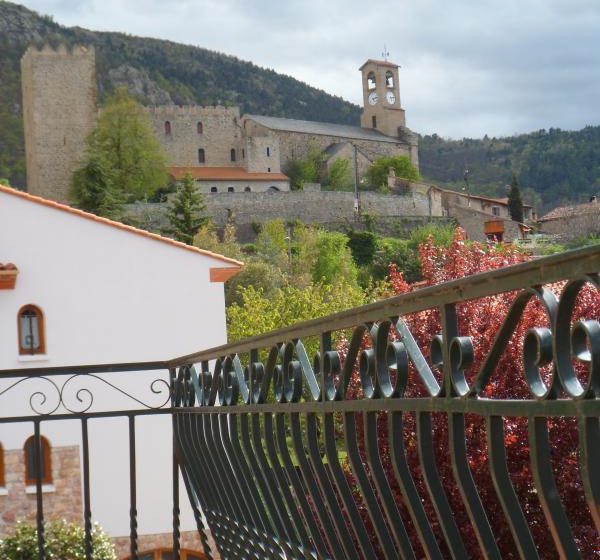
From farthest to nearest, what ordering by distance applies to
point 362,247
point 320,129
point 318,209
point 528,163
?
point 528,163, point 320,129, point 318,209, point 362,247

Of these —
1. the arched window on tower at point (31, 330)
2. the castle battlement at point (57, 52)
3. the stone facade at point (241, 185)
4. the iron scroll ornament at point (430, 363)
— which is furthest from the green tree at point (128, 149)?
the iron scroll ornament at point (430, 363)

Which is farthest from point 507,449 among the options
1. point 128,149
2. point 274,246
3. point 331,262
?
point 128,149

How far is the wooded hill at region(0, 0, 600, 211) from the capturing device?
430 feet

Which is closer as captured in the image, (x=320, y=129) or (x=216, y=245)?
(x=216, y=245)

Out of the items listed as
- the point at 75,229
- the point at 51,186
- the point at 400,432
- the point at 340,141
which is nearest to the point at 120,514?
the point at 75,229

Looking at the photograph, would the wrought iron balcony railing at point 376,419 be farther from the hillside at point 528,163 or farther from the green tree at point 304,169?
the hillside at point 528,163

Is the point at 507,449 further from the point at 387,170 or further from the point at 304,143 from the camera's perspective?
the point at 304,143

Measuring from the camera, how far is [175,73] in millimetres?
149125

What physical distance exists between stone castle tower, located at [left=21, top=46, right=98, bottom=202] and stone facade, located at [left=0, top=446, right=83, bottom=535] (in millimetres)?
50410

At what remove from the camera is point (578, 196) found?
125 metres

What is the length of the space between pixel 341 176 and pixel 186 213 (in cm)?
2790

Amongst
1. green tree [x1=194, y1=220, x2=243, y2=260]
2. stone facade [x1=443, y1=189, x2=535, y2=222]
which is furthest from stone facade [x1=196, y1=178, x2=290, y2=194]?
green tree [x1=194, y1=220, x2=243, y2=260]

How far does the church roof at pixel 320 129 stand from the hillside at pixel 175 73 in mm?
46830

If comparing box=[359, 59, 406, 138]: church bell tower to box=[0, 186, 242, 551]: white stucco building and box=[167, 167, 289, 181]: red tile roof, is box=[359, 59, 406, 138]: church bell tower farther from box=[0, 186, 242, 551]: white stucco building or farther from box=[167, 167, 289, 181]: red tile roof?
box=[0, 186, 242, 551]: white stucco building
